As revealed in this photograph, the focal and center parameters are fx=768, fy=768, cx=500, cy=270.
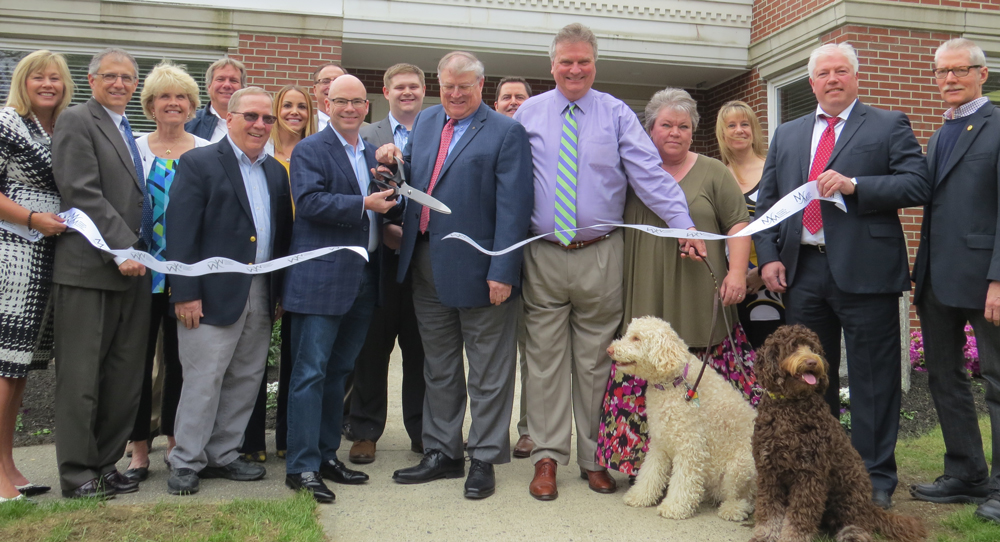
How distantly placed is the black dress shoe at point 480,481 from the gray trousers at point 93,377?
1.91 m

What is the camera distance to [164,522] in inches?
143

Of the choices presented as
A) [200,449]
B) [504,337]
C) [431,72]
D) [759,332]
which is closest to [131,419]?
[200,449]

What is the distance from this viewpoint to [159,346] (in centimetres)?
527

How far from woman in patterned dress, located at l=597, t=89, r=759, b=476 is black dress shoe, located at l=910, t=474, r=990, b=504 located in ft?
3.35

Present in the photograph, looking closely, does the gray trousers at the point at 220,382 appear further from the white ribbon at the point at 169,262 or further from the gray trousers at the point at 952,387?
the gray trousers at the point at 952,387

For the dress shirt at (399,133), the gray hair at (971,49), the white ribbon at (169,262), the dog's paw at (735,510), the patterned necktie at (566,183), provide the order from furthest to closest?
the dress shirt at (399,133)
the patterned necktie at (566,183)
the gray hair at (971,49)
the white ribbon at (169,262)
the dog's paw at (735,510)

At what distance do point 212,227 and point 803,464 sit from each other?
3.24 m

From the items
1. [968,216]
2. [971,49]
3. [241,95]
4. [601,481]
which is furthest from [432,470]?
[971,49]

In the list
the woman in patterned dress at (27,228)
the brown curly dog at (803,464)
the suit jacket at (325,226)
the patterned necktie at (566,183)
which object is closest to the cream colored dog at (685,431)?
the brown curly dog at (803,464)

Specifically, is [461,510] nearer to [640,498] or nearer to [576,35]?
[640,498]

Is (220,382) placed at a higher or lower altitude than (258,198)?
lower

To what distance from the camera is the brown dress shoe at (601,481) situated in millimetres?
4312

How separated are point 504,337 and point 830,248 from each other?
6.02 feet

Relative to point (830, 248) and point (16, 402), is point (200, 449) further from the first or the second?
point (830, 248)
